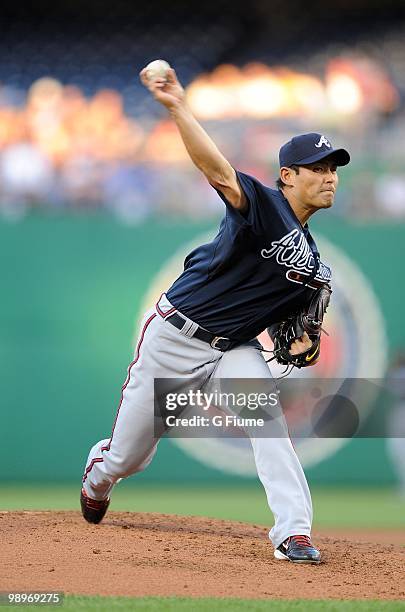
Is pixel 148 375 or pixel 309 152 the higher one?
pixel 309 152

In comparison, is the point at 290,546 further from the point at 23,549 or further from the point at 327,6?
the point at 327,6

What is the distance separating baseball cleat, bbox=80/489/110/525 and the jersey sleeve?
1.60 meters

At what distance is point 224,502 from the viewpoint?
29.0ft

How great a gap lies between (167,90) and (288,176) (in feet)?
2.77

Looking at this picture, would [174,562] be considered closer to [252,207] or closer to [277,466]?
[277,466]

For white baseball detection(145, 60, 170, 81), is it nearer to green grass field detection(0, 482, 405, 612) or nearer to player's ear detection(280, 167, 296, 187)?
player's ear detection(280, 167, 296, 187)

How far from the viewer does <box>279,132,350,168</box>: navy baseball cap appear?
4254 mm

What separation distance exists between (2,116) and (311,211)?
24.1ft

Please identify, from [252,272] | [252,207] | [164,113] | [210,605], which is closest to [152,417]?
[252,272]

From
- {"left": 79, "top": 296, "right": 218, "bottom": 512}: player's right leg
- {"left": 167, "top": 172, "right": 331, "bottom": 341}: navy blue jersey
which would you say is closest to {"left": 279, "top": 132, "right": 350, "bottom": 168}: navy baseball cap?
{"left": 167, "top": 172, "right": 331, "bottom": 341}: navy blue jersey

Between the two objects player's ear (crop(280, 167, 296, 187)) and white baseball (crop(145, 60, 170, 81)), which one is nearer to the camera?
white baseball (crop(145, 60, 170, 81))

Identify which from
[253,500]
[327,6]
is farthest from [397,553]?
[327,6]

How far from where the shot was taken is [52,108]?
11164 mm

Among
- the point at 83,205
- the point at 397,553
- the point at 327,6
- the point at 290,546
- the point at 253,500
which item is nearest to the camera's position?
the point at 290,546
